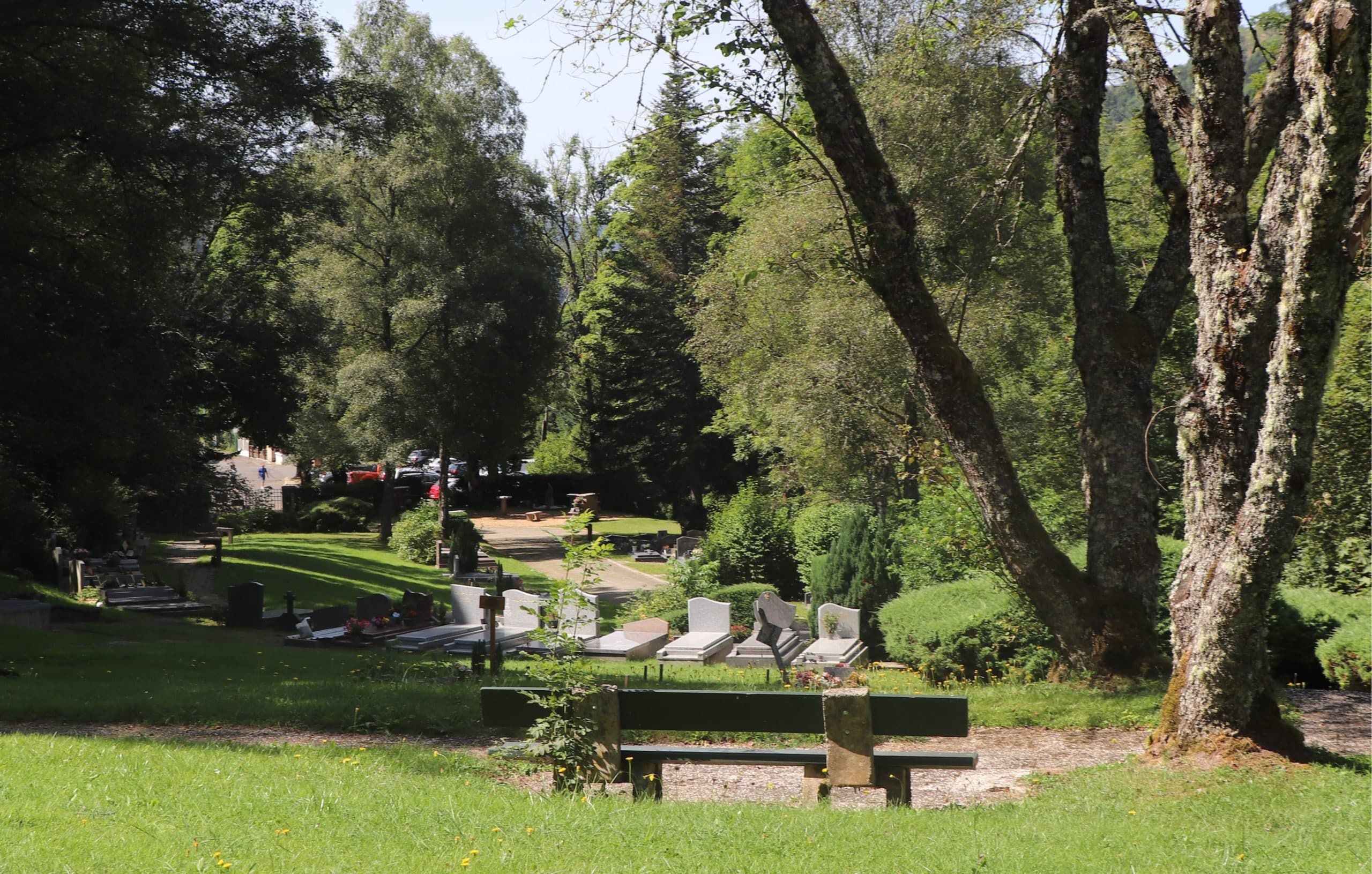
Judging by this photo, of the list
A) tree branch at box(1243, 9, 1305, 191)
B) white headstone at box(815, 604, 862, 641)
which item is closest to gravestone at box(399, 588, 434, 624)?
white headstone at box(815, 604, 862, 641)

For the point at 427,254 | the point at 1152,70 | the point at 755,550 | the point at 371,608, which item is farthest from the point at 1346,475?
the point at 427,254

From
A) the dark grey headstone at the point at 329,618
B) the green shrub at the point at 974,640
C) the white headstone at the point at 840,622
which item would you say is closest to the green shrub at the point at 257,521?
the dark grey headstone at the point at 329,618

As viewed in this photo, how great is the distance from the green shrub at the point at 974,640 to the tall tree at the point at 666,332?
28753 mm

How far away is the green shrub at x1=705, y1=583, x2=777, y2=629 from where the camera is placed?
19047mm

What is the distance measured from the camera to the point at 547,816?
5.32 metres

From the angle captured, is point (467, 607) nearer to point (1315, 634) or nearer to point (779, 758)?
point (1315, 634)

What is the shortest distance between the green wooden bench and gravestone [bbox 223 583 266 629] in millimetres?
15122

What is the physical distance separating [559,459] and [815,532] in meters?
33.4

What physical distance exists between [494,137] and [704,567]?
65.9 ft

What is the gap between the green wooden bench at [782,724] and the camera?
6004 mm

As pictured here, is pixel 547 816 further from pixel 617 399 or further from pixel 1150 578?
pixel 617 399

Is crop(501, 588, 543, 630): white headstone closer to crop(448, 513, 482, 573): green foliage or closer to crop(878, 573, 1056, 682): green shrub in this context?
crop(878, 573, 1056, 682): green shrub

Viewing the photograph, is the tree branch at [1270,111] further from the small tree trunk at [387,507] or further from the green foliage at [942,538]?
the small tree trunk at [387,507]

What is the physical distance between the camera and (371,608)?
1855 centimetres
